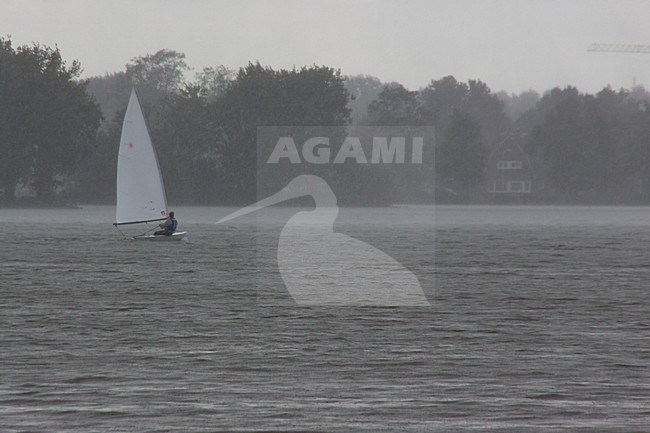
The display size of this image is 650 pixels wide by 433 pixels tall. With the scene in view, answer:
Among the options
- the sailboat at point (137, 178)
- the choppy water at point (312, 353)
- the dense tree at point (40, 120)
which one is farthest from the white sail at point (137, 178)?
the dense tree at point (40, 120)

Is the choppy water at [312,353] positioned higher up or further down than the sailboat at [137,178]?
further down

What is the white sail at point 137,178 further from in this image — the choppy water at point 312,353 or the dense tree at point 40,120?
the dense tree at point 40,120

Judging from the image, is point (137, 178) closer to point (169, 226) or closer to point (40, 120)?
point (169, 226)

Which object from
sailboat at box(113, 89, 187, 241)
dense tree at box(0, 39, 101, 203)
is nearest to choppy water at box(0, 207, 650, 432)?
sailboat at box(113, 89, 187, 241)

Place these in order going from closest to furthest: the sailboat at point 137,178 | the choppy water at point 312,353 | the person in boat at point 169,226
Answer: the choppy water at point 312,353 < the person in boat at point 169,226 < the sailboat at point 137,178

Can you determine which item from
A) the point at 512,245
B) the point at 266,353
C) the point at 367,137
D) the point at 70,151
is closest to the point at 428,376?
the point at 266,353

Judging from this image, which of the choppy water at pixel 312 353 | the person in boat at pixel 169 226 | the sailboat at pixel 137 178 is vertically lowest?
the choppy water at pixel 312 353

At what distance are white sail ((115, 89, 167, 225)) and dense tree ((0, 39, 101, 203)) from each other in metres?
63.5

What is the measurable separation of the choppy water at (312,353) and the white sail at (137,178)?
65.5 ft

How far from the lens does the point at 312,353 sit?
85.3ft

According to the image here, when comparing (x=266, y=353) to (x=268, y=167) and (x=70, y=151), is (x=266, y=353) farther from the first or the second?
(x=268, y=167)

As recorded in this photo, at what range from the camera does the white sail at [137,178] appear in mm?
77062

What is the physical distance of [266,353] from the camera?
85.4ft

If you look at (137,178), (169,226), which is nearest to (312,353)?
(169,226)
